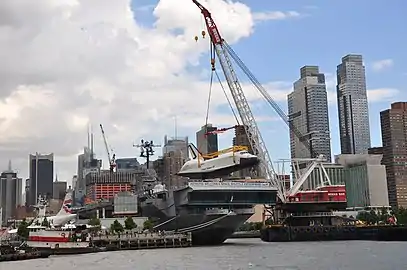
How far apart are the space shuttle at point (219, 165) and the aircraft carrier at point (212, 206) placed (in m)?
24.8

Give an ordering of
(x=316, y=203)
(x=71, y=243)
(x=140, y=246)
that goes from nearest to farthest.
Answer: (x=71, y=243), (x=140, y=246), (x=316, y=203)

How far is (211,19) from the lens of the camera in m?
182

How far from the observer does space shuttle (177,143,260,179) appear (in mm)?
176375

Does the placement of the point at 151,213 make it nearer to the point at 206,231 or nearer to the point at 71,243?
the point at 206,231

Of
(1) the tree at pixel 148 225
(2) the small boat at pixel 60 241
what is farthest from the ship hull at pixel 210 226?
(2) the small boat at pixel 60 241

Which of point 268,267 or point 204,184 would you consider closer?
point 268,267

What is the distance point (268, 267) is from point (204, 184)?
67448mm

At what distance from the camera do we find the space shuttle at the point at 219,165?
579 feet

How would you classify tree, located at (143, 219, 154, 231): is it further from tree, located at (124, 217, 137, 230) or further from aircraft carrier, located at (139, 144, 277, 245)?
aircraft carrier, located at (139, 144, 277, 245)

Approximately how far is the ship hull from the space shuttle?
34795 millimetres

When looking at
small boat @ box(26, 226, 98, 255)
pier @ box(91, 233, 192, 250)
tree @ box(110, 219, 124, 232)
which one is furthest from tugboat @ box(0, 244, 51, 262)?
tree @ box(110, 219, 124, 232)

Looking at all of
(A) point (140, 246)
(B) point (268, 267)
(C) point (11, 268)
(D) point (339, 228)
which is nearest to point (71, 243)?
(A) point (140, 246)

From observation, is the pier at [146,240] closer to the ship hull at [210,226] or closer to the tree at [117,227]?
the ship hull at [210,226]

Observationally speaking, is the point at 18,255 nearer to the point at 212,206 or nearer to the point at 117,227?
the point at 212,206
